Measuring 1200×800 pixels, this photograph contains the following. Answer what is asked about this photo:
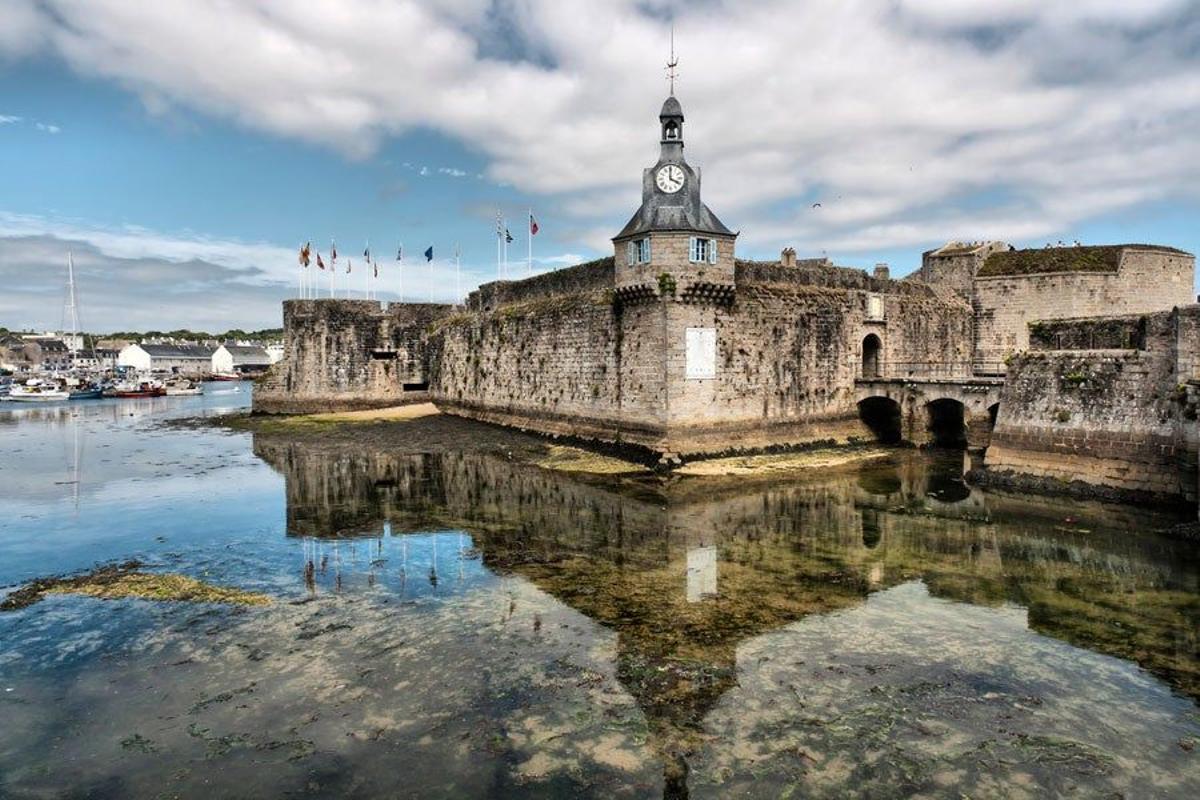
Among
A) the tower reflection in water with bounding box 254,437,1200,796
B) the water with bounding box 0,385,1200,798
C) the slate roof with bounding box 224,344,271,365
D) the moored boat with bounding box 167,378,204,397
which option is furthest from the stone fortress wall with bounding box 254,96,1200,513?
the slate roof with bounding box 224,344,271,365

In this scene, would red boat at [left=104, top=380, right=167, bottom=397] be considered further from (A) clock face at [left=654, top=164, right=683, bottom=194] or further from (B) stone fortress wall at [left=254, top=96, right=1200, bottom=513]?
(A) clock face at [left=654, top=164, right=683, bottom=194]

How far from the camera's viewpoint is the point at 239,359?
355 ft

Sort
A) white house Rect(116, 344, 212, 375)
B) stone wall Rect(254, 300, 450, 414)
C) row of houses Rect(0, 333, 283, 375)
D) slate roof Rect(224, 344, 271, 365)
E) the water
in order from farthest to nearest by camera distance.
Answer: slate roof Rect(224, 344, 271, 365) → white house Rect(116, 344, 212, 375) → row of houses Rect(0, 333, 283, 375) → stone wall Rect(254, 300, 450, 414) → the water

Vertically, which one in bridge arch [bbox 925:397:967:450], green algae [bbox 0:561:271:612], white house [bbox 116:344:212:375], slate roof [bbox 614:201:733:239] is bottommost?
green algae [bbox 0:561:271:612]

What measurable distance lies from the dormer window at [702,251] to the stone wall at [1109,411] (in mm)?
8230

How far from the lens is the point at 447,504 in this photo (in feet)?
52.6

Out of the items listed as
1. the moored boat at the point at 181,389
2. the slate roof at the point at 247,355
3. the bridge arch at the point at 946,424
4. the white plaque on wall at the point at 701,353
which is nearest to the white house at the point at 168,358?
the slate roof at the point at 247,355

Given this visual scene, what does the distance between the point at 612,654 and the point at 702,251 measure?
47.4 feet

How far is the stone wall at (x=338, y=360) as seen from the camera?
35.2 meters

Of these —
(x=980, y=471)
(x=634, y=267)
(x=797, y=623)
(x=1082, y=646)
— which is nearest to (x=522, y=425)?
(x=634, y=267)

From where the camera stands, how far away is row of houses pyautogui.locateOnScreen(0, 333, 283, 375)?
306 ft

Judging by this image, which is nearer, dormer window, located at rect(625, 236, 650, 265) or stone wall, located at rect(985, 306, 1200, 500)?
stone wall, located at rect(985, 306, 1200, 500)

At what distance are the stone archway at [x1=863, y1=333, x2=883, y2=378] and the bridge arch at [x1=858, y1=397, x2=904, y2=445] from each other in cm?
148

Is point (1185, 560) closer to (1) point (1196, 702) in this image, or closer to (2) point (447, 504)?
(1) point (1196, 702)
